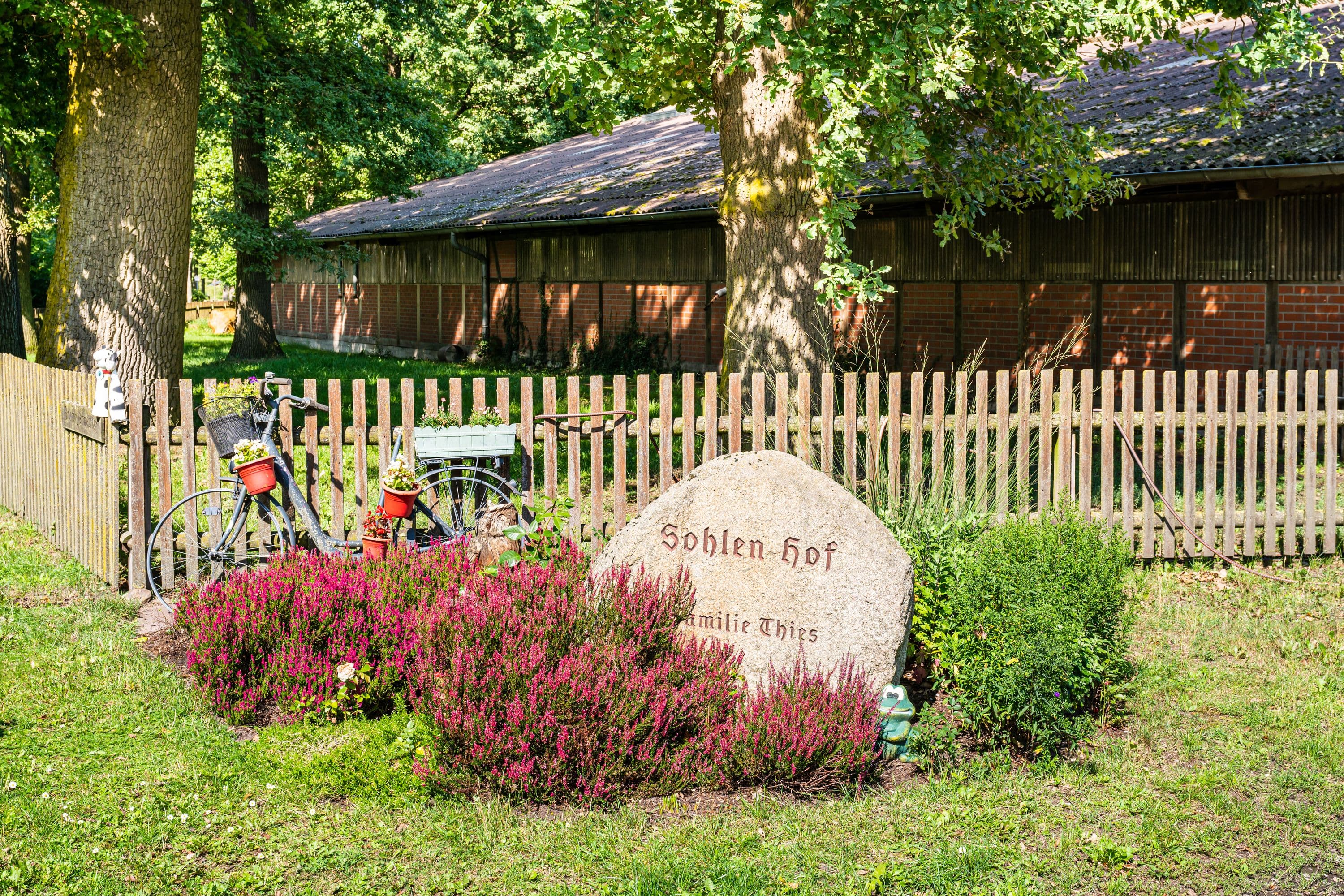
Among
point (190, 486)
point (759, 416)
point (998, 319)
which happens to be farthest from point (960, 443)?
point (998, 319)

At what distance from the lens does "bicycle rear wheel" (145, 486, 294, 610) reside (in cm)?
685

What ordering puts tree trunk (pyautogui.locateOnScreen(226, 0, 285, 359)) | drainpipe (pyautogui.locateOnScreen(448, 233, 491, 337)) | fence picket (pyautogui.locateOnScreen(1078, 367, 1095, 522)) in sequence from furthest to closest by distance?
drainpipe (pyautogui.locateOnScreen(448, 233, 491, 337))
tree trunk (pyautogui.locateOnScreen(226, 0, 285, 359))
fence picket (pyautogui.locateOnScreen(1078, 367, 1095, 522))

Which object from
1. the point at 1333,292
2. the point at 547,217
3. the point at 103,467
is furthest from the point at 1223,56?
the point at 547,217

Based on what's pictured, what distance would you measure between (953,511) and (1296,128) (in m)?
7.92

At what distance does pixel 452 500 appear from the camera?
718 cm

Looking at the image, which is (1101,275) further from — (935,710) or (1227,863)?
(1227,863)

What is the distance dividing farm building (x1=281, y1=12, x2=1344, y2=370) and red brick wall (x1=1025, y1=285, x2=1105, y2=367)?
26 mm

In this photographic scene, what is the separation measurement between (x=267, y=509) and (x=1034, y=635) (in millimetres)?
4174

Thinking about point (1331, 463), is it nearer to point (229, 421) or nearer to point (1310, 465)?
point (1310, 465)

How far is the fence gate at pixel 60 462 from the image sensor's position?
7203mm

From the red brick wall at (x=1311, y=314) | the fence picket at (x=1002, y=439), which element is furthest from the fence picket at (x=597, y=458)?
the red brick wall at (x=1311, y=314)

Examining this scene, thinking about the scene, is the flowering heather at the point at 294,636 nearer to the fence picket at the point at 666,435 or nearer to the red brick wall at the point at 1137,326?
the fence picket at the point at 666,435

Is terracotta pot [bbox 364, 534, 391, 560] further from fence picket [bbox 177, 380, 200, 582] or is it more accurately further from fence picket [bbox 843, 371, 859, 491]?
fence picket [bbox 843, 371, 859, 491]

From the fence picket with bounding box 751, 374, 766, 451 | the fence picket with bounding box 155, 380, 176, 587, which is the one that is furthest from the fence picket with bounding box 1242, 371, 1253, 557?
the fence picket with bounding box 155, 380, 176, 587
